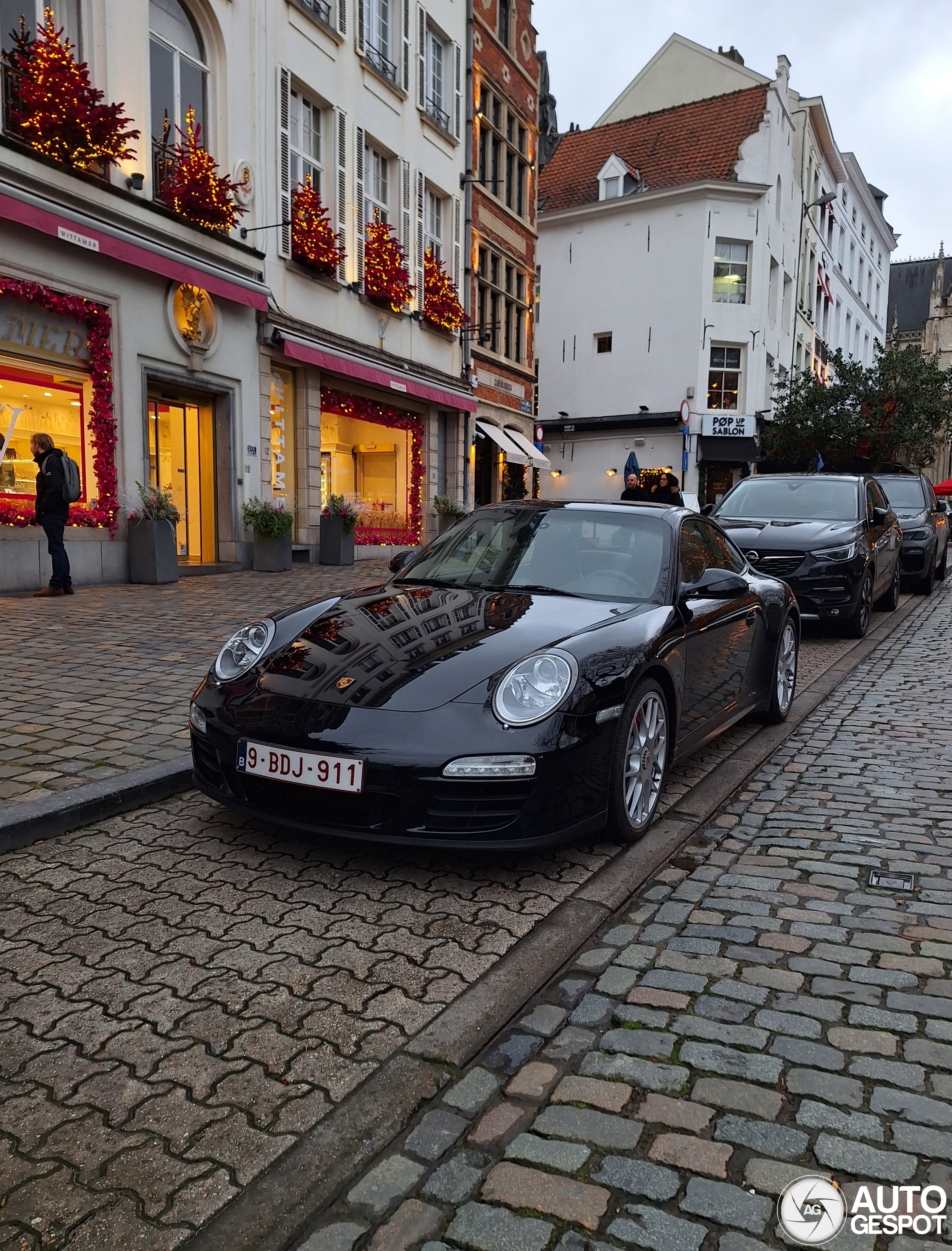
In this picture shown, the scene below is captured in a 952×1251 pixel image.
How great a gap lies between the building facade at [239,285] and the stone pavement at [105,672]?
207 cm

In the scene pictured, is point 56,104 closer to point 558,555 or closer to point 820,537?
point 820,537

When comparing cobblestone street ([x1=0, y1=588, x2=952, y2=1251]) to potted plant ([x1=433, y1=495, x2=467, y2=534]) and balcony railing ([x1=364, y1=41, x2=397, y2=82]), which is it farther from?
balcony railing ([x1=364, y1=41, x2=397, y2=82])

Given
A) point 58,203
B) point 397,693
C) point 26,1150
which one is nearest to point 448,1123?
point 26,1150

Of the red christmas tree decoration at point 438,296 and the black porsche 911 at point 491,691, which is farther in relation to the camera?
the red christmas tree decoration at point 438,296

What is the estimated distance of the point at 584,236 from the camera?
34.8 m

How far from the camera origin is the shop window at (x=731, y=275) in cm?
3272

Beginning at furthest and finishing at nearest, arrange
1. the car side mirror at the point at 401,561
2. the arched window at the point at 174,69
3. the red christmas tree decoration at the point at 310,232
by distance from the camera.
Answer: the red christmas tree decoration at the point at 310,232
the arched window at the point at 174,69
the car side mirror at the point at 401,561

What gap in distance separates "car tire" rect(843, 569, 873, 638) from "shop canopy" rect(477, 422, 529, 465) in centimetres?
1608

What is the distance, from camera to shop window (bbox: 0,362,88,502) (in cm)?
1195

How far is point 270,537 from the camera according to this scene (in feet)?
50.6

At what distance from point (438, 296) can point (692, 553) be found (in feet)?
59.5

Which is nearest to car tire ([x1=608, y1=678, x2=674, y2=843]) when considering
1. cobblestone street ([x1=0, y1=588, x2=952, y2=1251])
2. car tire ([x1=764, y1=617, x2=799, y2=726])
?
cobblestone street ([x1=0, y1=588, x2=952, y2=1251])

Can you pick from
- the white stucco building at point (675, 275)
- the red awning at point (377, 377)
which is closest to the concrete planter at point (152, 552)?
the red awning at point (377, 377)

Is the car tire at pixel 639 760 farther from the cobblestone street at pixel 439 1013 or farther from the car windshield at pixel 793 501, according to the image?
the car windshield at pixel 793 501
